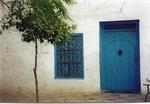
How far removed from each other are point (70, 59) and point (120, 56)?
0.99 meters

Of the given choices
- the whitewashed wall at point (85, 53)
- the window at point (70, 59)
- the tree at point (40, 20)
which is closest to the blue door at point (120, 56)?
the whitewashed wall at point (85, 53)

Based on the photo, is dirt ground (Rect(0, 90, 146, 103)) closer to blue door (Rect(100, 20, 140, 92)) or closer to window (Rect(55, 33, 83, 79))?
blue door (Rect(100, 20, 140, 92))

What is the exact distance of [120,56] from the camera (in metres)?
11.2

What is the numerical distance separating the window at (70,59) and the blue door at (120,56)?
0.47 m

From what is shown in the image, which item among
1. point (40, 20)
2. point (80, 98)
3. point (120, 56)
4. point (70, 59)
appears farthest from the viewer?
point (120, 56)

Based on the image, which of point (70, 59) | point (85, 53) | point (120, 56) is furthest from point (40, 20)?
point (120, 56)

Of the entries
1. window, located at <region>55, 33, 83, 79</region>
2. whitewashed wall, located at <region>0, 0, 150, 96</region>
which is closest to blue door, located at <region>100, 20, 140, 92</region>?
whitewashed wall, located at <region>0, 0, 150, 96</region>

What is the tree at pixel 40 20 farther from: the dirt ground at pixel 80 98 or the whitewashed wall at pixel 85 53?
the whitewashed wall at pixel 85 53

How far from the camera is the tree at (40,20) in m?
9.52

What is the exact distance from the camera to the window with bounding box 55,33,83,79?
10828mm

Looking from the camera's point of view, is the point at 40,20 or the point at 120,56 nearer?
the point at 40,20

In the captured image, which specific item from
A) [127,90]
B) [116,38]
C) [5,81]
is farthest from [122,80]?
[5,81]

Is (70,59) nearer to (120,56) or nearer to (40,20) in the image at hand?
(120,56)

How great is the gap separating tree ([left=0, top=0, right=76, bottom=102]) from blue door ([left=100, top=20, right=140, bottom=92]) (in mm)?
1054
